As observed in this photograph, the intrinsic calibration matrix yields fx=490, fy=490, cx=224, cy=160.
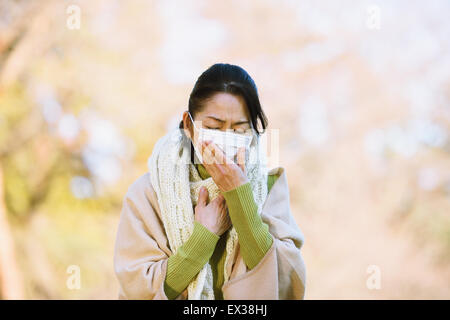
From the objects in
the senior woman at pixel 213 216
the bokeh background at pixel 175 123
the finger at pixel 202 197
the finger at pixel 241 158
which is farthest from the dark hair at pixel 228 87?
the bokeh background at pixel 175 123

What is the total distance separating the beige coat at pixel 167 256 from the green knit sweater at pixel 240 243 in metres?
0.03

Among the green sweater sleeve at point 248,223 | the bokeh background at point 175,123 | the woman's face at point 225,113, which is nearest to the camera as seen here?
the green sweater sleeve at point 248,223

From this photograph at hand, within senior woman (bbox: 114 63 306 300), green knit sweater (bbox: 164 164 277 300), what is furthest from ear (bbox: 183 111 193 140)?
green knit sweater (bbox: 164 164 277 300)

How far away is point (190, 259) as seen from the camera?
131 cm

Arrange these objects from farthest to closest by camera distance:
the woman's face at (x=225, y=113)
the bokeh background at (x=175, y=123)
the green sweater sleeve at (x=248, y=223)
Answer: the bokeh background at (x=175, y=123)
the woman's face at (x=225, y=113)
the green sweater sleeve at (x=248, y=223)

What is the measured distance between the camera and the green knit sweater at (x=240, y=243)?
4.24 feet

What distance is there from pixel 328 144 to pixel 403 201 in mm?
1203

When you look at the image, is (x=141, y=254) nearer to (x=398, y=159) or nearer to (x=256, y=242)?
(x=256, y=242)


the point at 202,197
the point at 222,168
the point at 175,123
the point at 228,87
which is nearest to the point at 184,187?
the point at 202,197

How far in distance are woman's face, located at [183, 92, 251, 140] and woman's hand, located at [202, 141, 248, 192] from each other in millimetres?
84

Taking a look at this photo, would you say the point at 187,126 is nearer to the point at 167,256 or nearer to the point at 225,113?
the point at 225,113

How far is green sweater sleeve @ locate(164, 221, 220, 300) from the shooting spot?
1.31 m

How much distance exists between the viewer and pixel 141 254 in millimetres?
1400

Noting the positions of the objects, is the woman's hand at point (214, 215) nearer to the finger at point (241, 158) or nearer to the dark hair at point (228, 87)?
the finger at point (241, 158)
